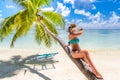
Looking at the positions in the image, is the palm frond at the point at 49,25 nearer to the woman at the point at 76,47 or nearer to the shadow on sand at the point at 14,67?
the shadow on sand at the point at 14,67

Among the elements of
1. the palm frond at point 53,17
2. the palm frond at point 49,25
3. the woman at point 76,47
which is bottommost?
the woman at point 76,47

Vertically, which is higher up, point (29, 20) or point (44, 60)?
point (29, 20)

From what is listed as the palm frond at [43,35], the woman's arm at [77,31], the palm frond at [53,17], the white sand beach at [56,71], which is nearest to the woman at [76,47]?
Result: the woman's arm at [77,31]

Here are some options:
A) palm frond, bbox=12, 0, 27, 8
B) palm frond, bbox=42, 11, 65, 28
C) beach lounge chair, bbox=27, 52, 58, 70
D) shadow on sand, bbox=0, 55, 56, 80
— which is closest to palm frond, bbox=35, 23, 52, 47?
beach lounge chair, bbox=27, 52, 58, 70

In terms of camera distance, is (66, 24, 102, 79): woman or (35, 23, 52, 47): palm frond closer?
(66, 24, 102, 79): woman

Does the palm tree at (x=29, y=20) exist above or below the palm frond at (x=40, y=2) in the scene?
below

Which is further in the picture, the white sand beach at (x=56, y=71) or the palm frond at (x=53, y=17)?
the palm frond at (x=53, y=17)

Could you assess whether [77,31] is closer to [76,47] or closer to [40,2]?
[76,47]

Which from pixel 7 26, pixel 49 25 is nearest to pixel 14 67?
pixel 7 26

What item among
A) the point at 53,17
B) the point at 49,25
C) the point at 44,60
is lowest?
the point at 44,60

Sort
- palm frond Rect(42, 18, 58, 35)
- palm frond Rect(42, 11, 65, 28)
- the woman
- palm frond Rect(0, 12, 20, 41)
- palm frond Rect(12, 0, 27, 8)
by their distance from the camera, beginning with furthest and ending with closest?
palm frond Rect(42, 18, 58, 35)
palm frond Rect(42, 11, 65, 28)
palm frond Rect(12, 0, 27, 8)
palm frond Rect(0, 12, 20, 41)
the woman

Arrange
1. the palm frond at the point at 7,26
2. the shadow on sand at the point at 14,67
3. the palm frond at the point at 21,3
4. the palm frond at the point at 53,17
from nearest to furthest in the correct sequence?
the shadow on sand at the point at 14,67 → the palm frond at the point at 7,26 → the palm frond at the point at 21,3 → the palm frond at the point at 53,17

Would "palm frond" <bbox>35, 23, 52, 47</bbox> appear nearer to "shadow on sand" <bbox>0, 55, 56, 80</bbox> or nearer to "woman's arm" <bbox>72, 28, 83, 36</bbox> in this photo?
"shadow on sand" <bbox>0, 55, 56, 80</bbox>

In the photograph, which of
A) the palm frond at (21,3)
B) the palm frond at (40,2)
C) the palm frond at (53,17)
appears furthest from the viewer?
the palm frond at (53,17)
